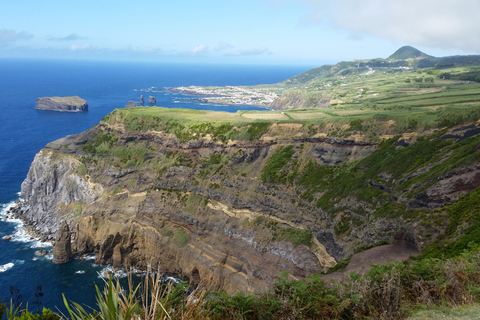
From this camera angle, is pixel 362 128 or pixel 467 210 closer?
pixel 467 210

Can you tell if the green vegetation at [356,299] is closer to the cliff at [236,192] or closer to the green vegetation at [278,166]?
the cliff at [236,192]

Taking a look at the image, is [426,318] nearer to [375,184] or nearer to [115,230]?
[375,184]

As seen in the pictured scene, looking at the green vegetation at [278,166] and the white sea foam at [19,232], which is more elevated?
the green vegetation at [278,166]

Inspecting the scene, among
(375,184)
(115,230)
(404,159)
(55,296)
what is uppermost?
(404,159)

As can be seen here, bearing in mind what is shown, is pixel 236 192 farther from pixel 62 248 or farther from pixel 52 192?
pixel 52 192

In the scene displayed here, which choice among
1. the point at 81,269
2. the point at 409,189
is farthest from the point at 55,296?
the point at 409,189

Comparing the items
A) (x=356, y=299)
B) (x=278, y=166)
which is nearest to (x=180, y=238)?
(x=278, y=166)

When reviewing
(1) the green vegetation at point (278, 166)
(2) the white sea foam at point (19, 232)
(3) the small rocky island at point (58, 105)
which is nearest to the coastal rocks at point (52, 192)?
(2) the white sea foam at point (19, 232)

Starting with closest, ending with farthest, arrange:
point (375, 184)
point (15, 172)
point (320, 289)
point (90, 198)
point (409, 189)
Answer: point (320, 289)
point (409, 189)
point (375, 184)
point (90, 198)
point (15, 172)
